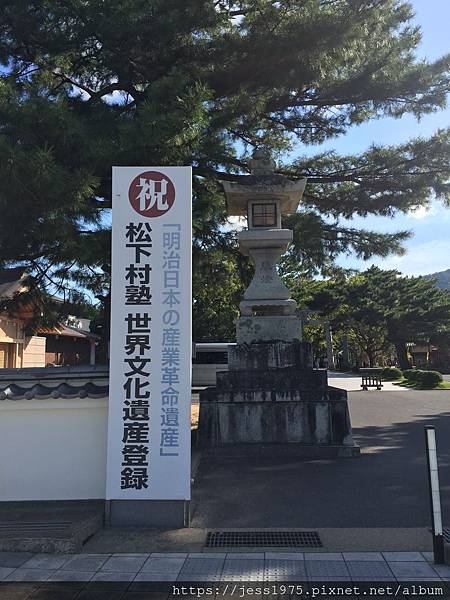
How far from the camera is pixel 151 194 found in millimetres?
5555

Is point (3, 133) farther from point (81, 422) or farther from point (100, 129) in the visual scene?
point (81, 422)

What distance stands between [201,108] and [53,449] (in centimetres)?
539

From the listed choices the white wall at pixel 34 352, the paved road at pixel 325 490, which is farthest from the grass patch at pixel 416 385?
the white wall at pixel 34 352

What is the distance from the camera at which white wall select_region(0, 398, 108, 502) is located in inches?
227

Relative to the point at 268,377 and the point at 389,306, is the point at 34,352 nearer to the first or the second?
the point at 268,377

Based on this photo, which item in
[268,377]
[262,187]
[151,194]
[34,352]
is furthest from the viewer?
[34,352]

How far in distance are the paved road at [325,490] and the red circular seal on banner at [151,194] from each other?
3.37m

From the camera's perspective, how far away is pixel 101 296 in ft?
37.7

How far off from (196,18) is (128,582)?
8959 millimetres

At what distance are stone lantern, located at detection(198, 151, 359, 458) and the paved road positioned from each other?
55 centimetres

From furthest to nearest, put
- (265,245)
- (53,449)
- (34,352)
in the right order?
(34,352) → (265,245) → (53,449)

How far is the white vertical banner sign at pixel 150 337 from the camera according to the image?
5.16m

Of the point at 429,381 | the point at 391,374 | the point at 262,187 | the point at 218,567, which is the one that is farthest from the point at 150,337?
the point at 391,374

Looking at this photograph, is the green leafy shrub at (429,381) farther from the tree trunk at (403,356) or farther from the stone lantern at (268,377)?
the tree trunk at (403,356)
